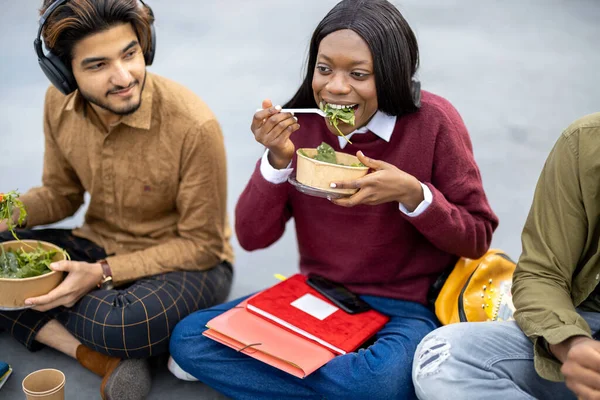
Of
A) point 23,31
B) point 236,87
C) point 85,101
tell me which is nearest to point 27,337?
point 85,101

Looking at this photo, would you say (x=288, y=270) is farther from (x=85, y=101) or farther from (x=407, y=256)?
(x=85, y=101)

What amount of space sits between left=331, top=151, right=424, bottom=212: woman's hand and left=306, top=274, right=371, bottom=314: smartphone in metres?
0.42

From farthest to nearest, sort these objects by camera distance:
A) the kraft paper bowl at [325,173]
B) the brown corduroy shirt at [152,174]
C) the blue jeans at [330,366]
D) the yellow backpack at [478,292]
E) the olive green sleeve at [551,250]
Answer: the brown corduroy shirt at [152,174] < the yellow backpack at [478,292] < the blue jeans at [330,366] < the kraft paper bowl at [325,173] < the olive green sleeve at [551,250]

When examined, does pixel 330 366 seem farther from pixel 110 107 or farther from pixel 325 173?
pixel 110 107

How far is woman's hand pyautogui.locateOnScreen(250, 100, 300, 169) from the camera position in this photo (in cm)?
187

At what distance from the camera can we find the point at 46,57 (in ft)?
7.13

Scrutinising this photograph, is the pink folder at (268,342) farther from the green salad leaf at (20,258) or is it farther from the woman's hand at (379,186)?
the green salad leaf at (20,258)

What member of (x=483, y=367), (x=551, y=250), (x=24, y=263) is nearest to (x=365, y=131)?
(x=551, y=250)

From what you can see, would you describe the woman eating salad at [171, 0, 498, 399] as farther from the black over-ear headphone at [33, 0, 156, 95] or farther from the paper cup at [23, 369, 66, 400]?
the black over-ear headphone at [33, 0, 156, 95]

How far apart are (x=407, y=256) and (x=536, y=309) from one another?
22.5 inches

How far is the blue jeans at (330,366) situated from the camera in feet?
6.23

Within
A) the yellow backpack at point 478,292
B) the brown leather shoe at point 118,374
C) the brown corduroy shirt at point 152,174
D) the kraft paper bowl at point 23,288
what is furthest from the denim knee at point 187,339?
the yellow backpack at point 478,292

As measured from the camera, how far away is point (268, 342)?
1984 mm

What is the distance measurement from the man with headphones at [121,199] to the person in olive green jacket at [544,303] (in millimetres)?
936
